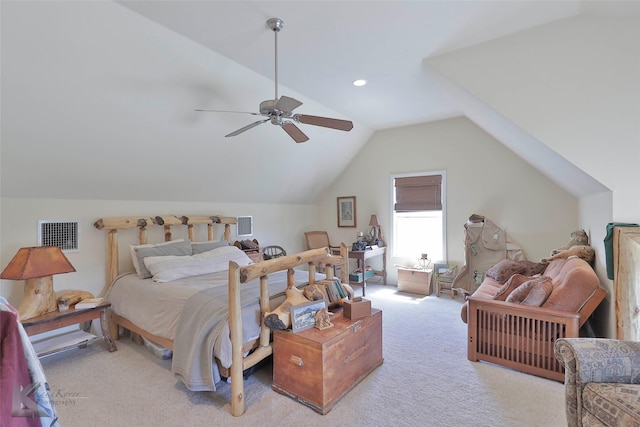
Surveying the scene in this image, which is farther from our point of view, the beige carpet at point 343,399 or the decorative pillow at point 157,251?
the decorative pillow at point 157,251

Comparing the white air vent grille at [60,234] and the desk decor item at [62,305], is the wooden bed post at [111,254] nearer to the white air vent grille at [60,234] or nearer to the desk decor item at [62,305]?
the white air vent grille at [60,234]

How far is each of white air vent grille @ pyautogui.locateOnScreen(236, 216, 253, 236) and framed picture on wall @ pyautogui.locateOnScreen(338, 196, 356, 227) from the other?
184 cm

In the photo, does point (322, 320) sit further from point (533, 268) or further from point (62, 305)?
point (533, 268)

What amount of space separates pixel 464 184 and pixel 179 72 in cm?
419

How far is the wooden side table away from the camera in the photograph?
250cm

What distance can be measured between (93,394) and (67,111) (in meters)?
2.23

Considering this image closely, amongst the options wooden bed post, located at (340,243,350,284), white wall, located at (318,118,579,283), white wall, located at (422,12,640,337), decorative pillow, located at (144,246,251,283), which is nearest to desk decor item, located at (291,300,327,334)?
wooden bed post, located at (340,243,350,284)

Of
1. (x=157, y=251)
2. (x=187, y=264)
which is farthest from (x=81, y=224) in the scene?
(x=187, y=264)

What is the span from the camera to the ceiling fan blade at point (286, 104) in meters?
2.19

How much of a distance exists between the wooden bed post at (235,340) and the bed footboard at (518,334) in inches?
81.0

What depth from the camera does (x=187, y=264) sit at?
10.7 feet

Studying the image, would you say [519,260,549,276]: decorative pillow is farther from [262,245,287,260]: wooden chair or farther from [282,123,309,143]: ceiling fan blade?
[262,245,287,260]: wooden chair

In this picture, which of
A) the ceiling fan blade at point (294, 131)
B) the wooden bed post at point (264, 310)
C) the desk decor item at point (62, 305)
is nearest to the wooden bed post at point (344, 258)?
the wooden bed post at point (264, 310)

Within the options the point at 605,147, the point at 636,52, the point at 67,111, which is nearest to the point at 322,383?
the point at 605,147
